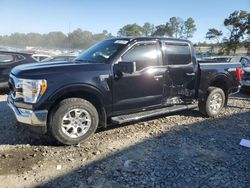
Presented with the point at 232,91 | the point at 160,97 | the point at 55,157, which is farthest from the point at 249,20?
the point at 55,157

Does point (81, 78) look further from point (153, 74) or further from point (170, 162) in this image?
point (170, 162)

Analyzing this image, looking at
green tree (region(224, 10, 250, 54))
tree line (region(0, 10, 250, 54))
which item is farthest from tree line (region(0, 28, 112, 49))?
green tree (region(224, 10, 250, 54))

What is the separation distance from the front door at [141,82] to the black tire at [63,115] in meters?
0.52

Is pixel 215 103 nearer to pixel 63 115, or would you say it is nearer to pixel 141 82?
pixel 141 82

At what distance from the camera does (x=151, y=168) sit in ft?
13.6

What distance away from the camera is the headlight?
453 cm

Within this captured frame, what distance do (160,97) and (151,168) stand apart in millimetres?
2122

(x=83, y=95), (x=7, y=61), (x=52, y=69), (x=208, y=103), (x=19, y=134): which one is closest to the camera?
(x=52, y=69)

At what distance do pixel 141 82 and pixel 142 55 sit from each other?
0.55m

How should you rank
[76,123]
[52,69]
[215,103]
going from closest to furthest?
1. [52,69]
2. [76,123]
3. [215,103]

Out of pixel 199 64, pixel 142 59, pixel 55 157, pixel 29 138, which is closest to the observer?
pixel 55 157

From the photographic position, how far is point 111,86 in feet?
17.1

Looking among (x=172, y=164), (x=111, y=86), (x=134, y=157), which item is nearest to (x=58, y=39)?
(x=111, y=86)

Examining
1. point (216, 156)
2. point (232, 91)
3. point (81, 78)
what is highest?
point (81, 78)
